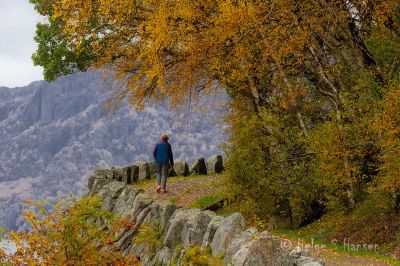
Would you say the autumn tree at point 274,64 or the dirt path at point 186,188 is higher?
the autumn tree at point 274,64

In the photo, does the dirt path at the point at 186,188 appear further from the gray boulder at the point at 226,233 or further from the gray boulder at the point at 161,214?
the gray boulder at the point at 226,233

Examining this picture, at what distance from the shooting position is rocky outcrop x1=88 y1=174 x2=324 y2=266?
11516 mm

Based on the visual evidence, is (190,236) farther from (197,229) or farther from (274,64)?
(274,64)

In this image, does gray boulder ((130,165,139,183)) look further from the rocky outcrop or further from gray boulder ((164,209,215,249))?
gray boulder ((164,209,215,249))

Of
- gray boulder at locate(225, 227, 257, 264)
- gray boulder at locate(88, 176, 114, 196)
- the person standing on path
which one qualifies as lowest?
gray boulder at locate(225, 227, 257, 264)

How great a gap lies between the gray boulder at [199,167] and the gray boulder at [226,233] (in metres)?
18.9

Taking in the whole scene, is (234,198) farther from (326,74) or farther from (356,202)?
(326,74)

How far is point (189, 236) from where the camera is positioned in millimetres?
17094

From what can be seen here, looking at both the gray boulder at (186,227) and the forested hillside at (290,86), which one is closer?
the gray boulder at (186,227)

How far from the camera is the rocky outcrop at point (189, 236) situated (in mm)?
11516

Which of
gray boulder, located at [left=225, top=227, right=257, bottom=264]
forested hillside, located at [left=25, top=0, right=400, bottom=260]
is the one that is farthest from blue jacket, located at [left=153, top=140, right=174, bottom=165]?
gray boulder, located at [left=225, top=227, right=257, bottom=264]

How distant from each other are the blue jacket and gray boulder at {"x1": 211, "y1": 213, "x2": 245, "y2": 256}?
9.36 metres

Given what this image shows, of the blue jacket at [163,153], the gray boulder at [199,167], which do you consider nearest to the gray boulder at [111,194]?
the blue jacket at [163,153]

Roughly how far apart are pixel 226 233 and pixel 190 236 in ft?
8.67
